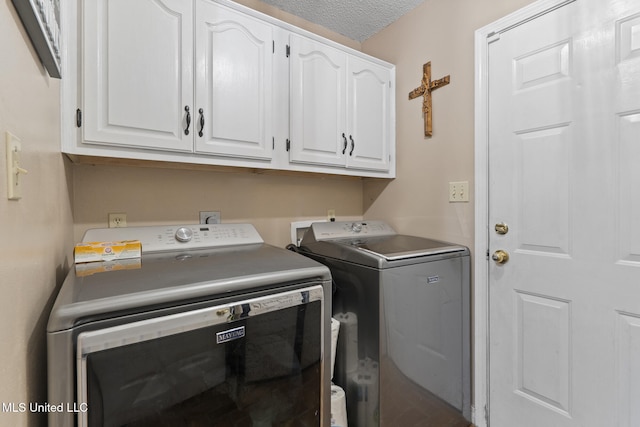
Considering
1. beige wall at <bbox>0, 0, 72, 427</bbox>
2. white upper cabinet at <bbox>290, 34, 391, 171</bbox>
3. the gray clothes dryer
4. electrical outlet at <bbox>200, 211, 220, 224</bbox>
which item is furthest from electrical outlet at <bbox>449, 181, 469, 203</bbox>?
beige wall at <bbox>0, 0, 72, 427</bbox>

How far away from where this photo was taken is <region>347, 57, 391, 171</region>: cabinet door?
6.30 feet

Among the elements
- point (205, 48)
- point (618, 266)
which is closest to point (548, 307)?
point (618, 266)

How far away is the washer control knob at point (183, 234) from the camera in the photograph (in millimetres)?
1431

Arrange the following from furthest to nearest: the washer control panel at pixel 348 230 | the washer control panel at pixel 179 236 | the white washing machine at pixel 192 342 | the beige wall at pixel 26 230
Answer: the washer control panel at pixel 348 230 → the washer control panel at pixel 179 236 → the white washing machine at pixel 192 342 → the beige wall at pixel 26 230

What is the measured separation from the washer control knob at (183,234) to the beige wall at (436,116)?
1359 mm

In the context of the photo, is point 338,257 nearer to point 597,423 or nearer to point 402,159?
point 402,159

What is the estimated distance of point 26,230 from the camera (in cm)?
63

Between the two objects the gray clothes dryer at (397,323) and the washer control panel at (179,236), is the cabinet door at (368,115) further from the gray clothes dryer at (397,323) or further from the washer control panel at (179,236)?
the washer control panel at (179,236)

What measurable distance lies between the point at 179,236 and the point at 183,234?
20 millimetres

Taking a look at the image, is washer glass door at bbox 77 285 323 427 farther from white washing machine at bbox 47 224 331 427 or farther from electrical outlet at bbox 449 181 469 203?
electrical outlet at bbox 449 181 469 203

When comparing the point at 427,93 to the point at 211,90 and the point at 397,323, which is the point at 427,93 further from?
the point at 397,323

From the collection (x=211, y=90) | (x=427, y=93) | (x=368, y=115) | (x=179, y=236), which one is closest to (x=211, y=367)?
(x=179, y=236)

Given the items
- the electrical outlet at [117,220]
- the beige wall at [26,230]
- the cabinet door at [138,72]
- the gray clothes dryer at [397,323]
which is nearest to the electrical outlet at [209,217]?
the electrical outlet at [117,220]

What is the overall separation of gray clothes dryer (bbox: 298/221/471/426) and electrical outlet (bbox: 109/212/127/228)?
41.0 inches
